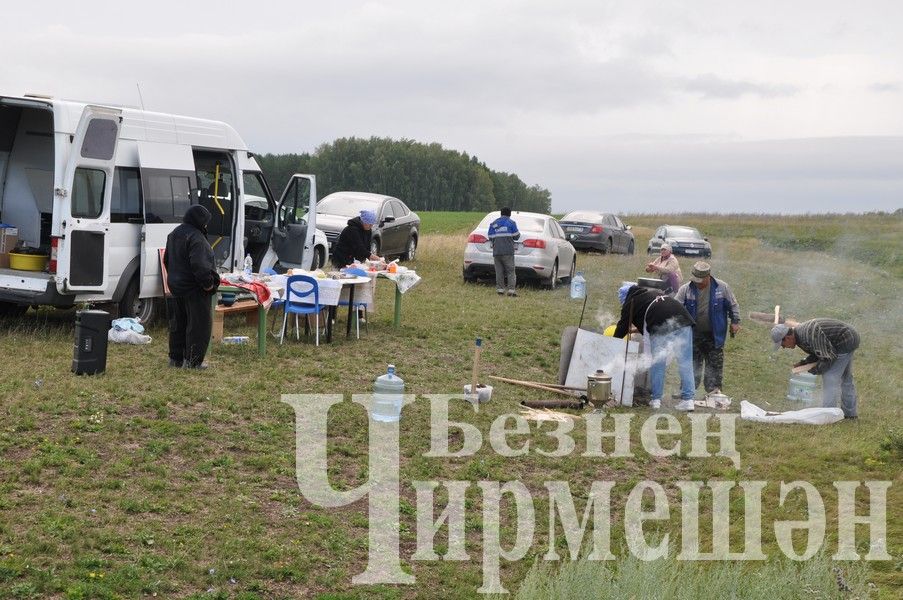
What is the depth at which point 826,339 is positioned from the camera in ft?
39.2

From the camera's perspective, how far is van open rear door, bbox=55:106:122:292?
40.3 ft

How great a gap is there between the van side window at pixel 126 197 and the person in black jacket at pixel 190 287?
6.55 ft

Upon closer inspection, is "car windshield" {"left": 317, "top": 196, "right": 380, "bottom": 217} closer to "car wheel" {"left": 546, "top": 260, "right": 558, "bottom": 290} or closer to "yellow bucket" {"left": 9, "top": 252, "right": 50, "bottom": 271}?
"car wheel" {"left": 546, "top": 260, "right": 558, "bottom": 290}

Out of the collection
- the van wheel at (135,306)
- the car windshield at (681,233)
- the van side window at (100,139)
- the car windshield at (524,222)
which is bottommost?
the van wheel at (135,306)

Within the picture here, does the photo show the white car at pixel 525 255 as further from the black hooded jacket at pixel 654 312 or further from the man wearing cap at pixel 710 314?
the black hooded jacket at pixel 654 312

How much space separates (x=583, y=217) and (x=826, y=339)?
21462 mm

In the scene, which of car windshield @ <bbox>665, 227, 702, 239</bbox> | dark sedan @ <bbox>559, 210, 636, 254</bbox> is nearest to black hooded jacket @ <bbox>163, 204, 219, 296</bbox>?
dark sedan @ <bbox>559, 210, 636, 254</bbox>

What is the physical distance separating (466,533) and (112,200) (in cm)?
715

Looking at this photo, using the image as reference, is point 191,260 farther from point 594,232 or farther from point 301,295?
point 594,232

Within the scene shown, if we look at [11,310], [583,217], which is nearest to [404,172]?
[583,217]

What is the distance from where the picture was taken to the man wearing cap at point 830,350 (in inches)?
471

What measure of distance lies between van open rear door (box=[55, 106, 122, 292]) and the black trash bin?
1.92 meters

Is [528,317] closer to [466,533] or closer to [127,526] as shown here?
[466,533]

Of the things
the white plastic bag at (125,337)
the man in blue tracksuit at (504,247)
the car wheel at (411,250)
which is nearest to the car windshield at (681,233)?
the car wheel at (411,250)
